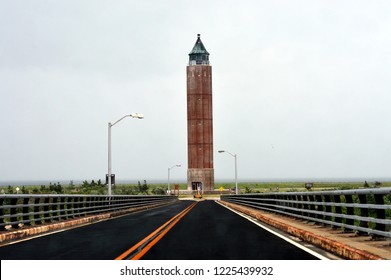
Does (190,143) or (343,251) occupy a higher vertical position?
(190,143)

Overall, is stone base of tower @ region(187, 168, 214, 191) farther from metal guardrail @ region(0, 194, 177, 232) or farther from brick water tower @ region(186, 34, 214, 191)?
metal guardrail @ region(0, 194, 177, 232)

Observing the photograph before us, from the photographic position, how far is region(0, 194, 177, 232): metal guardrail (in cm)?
1878

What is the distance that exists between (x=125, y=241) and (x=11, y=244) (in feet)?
9.51

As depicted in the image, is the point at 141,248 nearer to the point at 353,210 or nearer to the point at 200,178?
the point at 353,210

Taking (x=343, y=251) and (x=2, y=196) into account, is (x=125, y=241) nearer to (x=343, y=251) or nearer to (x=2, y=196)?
(x=2, y=196)

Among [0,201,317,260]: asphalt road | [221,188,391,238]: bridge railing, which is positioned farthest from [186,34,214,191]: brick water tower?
[0,201,317,260]: asphalt road

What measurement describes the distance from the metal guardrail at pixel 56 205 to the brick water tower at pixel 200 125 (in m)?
64.5

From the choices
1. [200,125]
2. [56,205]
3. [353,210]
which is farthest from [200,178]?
[353,210]

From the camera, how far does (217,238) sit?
16.8 meters

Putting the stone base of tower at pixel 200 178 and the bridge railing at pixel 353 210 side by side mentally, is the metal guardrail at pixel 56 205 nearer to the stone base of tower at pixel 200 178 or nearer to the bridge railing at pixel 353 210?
the bridge railing at pixel 353 210

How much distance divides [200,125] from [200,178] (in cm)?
1072

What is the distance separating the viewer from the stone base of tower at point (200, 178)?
12000cm
